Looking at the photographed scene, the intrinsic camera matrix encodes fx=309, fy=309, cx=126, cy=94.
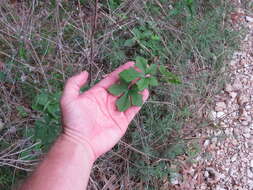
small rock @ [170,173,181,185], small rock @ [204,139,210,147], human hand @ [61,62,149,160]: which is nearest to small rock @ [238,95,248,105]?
small rock @ [204,139,210,147]

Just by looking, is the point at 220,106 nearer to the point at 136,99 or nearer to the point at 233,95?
the point at 233,95

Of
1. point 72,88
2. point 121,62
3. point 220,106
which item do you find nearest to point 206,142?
point 220,106

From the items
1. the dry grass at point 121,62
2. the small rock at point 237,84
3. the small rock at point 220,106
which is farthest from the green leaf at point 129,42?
the small rock at point 237,84

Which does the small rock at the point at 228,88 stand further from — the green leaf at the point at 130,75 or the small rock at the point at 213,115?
the green leaf at the point at 130,75

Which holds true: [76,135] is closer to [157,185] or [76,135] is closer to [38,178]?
[38,178]

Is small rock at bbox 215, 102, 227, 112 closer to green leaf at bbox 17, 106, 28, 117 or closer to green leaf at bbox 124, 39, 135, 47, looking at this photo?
green leaf at bbox 124, 39, 135, 47

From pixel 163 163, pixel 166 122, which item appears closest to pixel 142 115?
pixel 166 122
